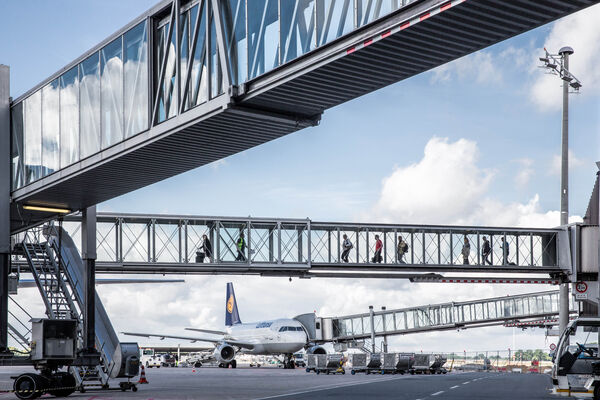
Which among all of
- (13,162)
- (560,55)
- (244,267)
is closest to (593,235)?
(560,55)

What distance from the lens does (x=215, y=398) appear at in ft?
82.2

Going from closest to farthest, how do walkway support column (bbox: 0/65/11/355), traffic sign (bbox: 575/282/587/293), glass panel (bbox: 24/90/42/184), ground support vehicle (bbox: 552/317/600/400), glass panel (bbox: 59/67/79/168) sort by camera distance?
ground support vehicle (bbox: 552/317/600/400) < glass panel (bbox: 59/67/79/168) < glass panel (bbox: 24/90/42/184) < walkway support column (bbox: 0/65/11/355) < traffic sign (bbox: 575/282/587/293)

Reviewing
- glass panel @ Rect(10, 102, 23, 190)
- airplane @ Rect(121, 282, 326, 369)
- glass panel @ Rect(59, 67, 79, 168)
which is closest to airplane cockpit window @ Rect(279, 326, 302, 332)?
airplane @ Rect(121, 282, 326, 369)

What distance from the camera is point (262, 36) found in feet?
62.3

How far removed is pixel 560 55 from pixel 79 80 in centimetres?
3002

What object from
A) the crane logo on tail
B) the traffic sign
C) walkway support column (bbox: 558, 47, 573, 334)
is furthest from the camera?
the crane logo on tail

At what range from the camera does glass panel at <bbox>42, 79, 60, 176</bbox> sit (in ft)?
93.0

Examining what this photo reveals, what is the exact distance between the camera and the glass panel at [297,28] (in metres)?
17.4

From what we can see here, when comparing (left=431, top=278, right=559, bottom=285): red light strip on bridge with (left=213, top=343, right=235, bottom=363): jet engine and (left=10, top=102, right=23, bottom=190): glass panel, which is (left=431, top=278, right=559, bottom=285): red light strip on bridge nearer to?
(left=213, top=343, right=235, bottom=363): jet engine

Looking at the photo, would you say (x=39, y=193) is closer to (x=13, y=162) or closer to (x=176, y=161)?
(x=13, y=162)

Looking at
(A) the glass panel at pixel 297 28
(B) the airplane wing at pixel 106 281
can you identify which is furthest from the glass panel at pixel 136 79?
(B) the airplane wing at pixel 106 281

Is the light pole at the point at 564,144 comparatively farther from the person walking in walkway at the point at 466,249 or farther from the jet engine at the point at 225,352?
the jet engine at the point at 225,352

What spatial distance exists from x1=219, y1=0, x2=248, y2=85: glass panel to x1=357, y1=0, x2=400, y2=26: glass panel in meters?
4.01

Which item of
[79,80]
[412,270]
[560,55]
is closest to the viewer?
[79,80]
